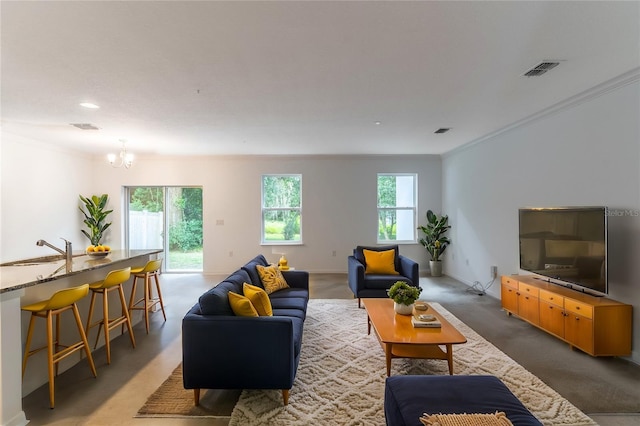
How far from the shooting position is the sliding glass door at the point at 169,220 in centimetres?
723

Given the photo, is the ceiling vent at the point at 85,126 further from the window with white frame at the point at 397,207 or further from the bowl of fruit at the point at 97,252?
the window with white frame at the point at 397,207

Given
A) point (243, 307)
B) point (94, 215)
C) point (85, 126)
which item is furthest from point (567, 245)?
point (94, 215)

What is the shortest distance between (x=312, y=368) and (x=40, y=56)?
339 cm

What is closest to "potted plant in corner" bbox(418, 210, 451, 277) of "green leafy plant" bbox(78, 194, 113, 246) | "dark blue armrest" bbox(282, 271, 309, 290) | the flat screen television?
the flat screen television

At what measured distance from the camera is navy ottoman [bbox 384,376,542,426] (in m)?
1.57

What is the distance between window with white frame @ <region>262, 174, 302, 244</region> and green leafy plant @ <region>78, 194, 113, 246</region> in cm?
337

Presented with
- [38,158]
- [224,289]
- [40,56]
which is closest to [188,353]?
[224,289]

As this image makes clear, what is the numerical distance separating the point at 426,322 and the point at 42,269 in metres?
3.43

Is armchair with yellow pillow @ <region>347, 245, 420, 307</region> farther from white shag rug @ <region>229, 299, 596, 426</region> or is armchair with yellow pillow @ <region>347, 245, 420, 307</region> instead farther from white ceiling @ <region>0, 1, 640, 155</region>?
white ceiling @ <region>0, 1, 640, 155</region>

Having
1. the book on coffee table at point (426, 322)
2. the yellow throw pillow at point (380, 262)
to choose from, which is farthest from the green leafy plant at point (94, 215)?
the book on coffee table at point (426, 322)

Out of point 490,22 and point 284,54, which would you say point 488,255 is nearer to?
point 490,22

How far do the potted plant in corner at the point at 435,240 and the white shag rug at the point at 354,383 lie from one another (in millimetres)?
3142

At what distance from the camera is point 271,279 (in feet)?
12.6

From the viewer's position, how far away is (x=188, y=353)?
7.32 ft
